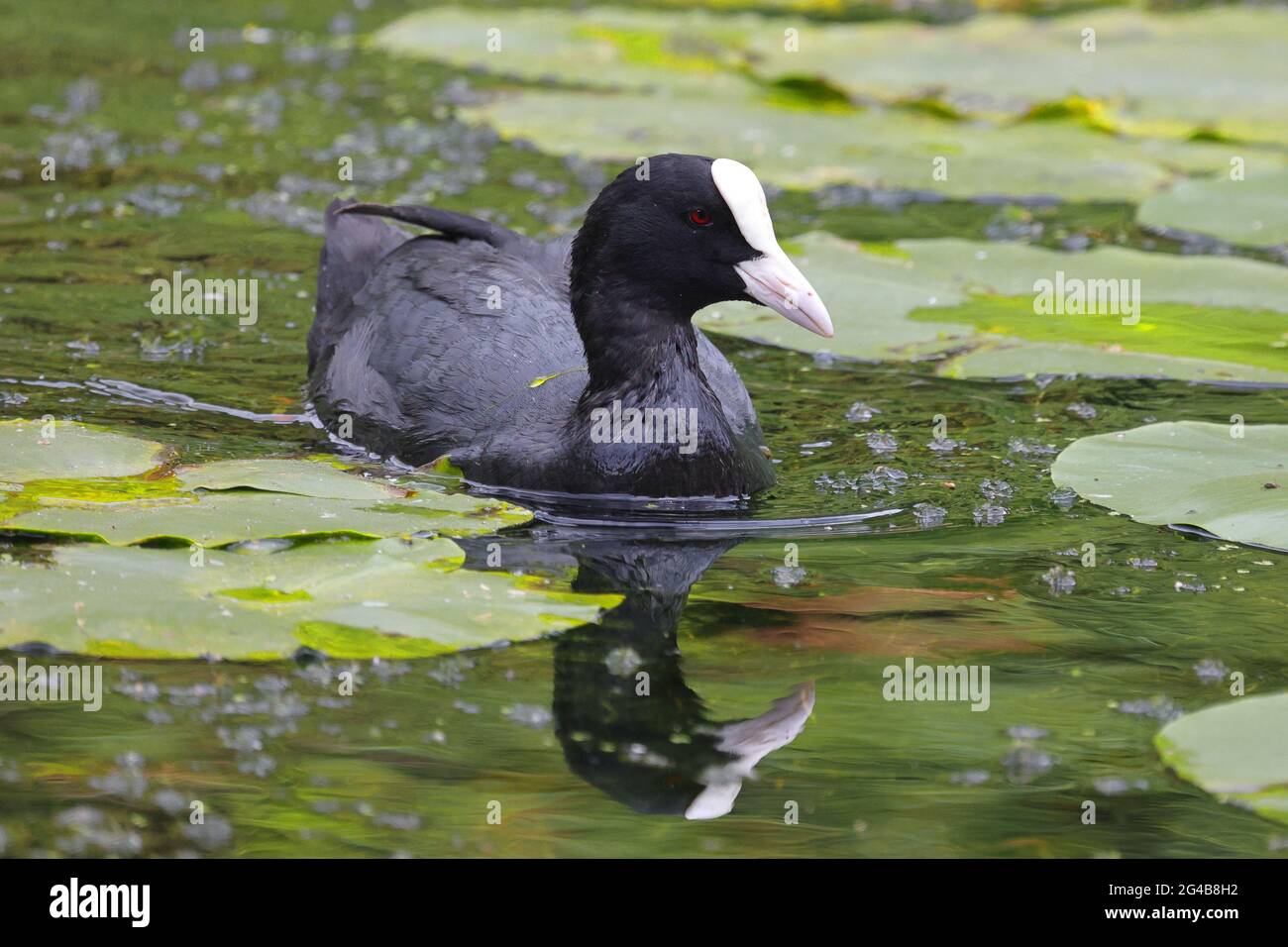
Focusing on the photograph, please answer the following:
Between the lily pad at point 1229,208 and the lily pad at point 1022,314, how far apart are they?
17.6 inches

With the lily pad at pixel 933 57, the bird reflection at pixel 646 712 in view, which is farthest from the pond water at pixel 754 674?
the lily pad at pixel 933 57

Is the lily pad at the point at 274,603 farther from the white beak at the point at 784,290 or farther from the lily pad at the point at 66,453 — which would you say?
the white beak at the point at 784,290

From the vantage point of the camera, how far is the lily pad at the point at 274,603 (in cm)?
352

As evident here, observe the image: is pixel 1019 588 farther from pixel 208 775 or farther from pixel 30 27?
pixel 30 27

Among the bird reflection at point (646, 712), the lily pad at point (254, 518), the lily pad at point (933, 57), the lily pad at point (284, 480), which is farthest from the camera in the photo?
the lily pad at point (933, 57)

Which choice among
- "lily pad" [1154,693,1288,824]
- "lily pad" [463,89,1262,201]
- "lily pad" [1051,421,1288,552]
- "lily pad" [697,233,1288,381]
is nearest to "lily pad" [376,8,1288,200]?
"lily pad" [463,89,1262,201]

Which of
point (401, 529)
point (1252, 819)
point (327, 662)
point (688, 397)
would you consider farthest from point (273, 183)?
point (1252, 819)

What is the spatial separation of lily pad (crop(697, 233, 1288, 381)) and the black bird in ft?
2.81

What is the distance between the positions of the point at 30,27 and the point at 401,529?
710 cm

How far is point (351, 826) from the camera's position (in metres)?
3.06

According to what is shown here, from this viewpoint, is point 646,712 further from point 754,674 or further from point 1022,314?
point 1022,314

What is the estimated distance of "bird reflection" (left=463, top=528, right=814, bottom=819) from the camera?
3.24 metres

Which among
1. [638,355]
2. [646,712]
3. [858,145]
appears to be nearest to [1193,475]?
[638,355]

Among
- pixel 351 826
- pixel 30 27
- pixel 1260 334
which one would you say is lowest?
pixel 351 826
